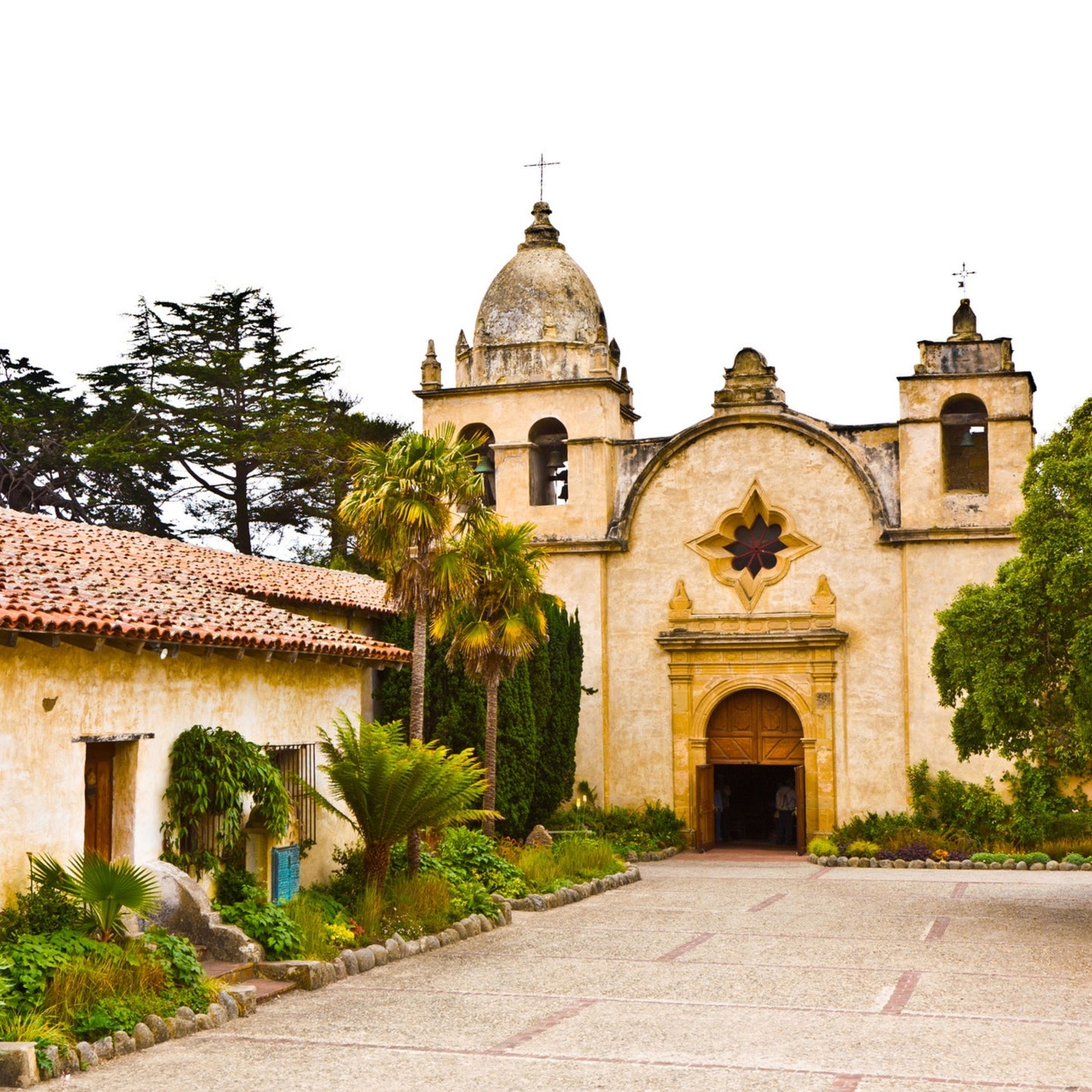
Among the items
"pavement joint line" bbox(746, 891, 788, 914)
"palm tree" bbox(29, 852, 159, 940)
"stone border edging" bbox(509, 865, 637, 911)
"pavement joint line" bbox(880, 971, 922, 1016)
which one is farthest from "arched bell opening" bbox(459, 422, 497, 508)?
"palm tree" bbox(29, 852, 159, 940)

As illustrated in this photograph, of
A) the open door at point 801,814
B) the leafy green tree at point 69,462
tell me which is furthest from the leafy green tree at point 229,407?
the open door at point 801,814

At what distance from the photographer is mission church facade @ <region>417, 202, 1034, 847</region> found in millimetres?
29531

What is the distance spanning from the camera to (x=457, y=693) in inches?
997

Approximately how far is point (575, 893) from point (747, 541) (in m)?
11.3

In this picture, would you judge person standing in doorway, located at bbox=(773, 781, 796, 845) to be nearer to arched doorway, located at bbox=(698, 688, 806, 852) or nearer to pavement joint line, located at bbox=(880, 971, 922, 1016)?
arched doorway, located at bbox=(698, 688, 806, 852)

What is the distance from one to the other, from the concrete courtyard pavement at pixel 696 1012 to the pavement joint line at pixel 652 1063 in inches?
1.1

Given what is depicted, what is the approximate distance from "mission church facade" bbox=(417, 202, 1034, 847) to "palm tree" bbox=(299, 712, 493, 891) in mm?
13642

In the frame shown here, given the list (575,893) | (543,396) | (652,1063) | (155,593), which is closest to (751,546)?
(543,396)

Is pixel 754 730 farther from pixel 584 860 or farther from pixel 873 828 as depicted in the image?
pixel 584 860

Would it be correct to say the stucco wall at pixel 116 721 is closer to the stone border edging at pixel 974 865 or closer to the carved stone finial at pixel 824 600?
the stone border edging at pixel 974 865

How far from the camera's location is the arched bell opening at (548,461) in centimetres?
3247

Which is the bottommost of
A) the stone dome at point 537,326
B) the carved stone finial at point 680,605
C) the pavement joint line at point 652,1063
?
the pavement joint line at point 652,1063

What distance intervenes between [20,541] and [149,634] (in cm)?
404

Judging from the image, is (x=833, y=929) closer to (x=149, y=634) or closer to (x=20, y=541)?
(x=149, y=634)
